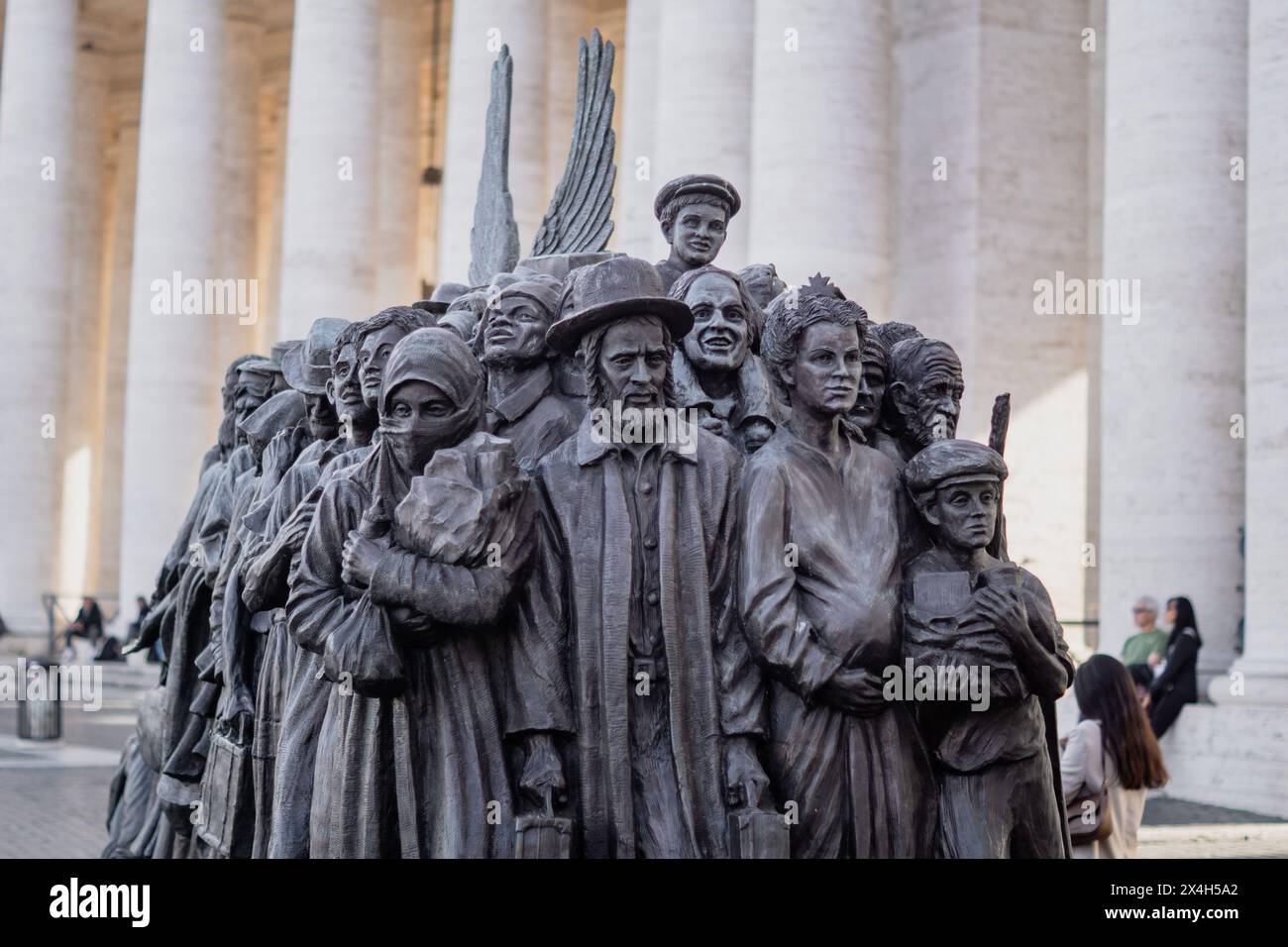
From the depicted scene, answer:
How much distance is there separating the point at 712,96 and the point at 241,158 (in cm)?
1508

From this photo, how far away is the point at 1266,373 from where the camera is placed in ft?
44.2

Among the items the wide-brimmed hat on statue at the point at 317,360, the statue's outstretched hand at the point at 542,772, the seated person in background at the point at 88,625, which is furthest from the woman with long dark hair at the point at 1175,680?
the seated person in background at the point at 88,625

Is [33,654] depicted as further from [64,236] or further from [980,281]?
[980,281]

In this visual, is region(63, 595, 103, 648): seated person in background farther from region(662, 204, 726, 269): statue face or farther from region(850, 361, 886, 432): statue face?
region(850, 361, 886, 432): statue face

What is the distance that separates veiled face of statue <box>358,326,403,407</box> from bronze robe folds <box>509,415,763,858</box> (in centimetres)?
107

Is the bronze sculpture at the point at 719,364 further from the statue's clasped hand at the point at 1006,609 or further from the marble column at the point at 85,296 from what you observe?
the marble column at the point at 85,296

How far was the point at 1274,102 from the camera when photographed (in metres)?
13.5

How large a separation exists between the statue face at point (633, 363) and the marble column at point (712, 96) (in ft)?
48.5

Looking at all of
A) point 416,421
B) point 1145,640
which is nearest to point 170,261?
point 1145,640

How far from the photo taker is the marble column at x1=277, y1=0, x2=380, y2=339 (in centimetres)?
2447

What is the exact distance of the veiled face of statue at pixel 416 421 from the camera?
4953 mm

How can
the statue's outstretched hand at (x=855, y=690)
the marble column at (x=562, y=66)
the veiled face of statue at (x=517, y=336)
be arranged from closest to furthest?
the statue's outstretched hand at (x=855, y=690) → the veiled face of statue at (x=517, y=336) → the marble column at (x=562, y=66)

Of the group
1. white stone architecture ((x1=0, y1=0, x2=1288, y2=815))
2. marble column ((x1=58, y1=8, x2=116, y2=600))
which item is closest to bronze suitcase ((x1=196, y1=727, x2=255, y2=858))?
white stone architecture ((x1=0, y1=0, x2=1288, y2=815))

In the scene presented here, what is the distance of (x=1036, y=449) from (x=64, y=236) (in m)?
20.3
